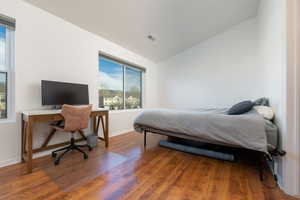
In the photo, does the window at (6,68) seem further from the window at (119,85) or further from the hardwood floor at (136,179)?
the window at (119,85)

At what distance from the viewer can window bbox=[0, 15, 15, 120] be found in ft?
6.25

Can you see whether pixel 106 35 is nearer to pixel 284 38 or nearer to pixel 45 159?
pixel 45 159

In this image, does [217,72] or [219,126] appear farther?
[217,72]

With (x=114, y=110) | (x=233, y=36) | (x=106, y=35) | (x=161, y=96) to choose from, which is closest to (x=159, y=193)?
(x=114, y=110)

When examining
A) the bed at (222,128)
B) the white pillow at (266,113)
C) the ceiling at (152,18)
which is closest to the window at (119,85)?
the ceiling at (152,18)

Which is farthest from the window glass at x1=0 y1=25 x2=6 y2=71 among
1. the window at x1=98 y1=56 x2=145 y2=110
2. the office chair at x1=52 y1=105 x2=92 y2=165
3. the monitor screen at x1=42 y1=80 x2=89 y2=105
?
the window at x1=98 y1=56 x2=145 y2=110

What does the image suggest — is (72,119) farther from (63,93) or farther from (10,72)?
(10,72)

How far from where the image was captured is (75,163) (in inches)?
76.8

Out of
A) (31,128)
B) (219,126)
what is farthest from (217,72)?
(31,128)

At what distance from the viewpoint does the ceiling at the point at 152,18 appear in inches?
88.3

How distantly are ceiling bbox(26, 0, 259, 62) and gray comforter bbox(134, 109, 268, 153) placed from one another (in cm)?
186

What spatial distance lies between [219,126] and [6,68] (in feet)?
9.96

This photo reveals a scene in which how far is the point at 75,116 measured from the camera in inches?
78.7

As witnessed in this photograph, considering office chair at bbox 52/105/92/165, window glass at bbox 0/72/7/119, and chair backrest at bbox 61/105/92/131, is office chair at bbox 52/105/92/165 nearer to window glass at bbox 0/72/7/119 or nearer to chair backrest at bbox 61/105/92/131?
chair backrest at bbox 61/105/92/131
